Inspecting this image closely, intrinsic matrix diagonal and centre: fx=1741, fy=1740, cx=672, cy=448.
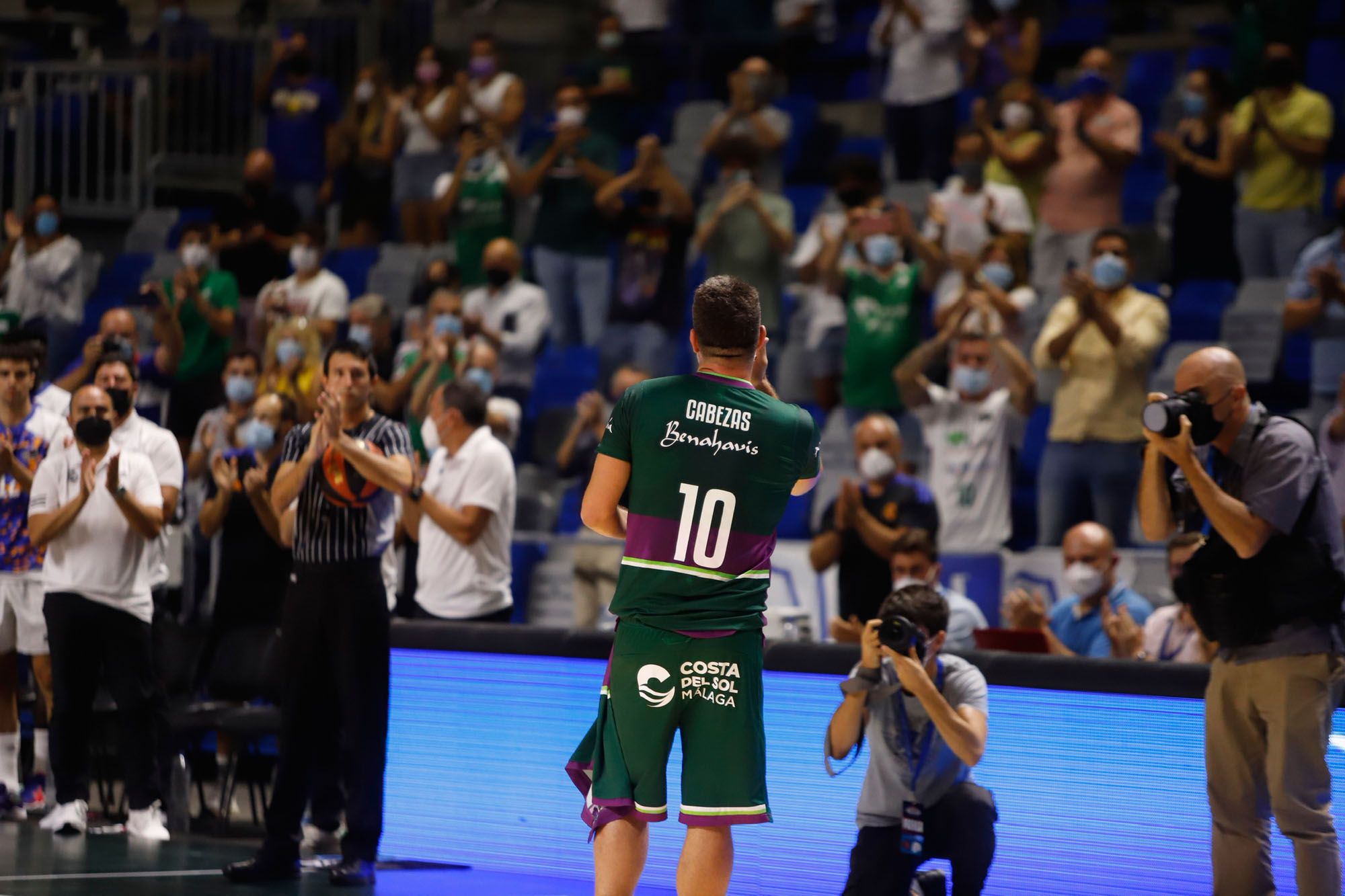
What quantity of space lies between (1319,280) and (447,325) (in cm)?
549

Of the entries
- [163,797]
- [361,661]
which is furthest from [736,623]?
[163,797]

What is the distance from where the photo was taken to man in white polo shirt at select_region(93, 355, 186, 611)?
8430mm

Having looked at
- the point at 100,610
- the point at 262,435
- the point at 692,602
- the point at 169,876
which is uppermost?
the point at 262,435

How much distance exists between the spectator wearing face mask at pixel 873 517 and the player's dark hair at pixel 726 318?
4166 millimetres

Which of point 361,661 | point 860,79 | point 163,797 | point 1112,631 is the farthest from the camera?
point 860,79

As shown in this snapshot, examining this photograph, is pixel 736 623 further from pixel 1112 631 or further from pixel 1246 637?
pixel 1112 631

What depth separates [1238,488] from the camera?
5727mm

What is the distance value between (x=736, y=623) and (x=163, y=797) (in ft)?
15.7

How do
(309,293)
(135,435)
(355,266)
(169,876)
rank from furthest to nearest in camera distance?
(355,266) → (309,293) → (135,435) → (169,876)

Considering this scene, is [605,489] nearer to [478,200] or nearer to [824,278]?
[824,278]

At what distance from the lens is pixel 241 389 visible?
37.0 ft

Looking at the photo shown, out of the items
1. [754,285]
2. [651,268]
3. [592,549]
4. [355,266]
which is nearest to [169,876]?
[592,549]

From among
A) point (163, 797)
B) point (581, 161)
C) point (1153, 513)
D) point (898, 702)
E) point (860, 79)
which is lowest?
point (163, 797)

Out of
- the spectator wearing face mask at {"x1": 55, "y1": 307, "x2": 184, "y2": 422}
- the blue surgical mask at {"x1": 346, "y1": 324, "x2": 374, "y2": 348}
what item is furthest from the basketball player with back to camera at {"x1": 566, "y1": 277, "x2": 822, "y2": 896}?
the spectator wearing face mask at {"x1": 55, "y1": 307, "x2": 184, "y2": 422}
